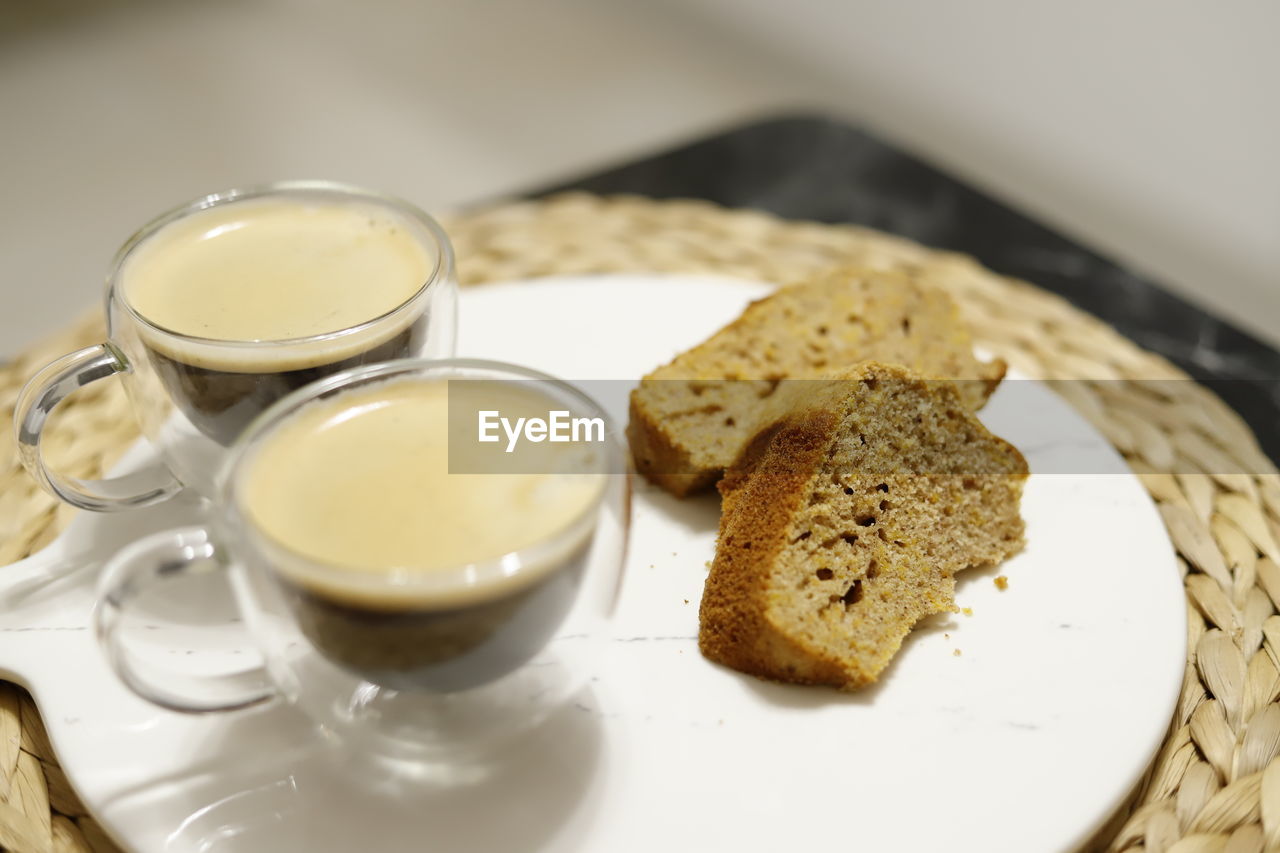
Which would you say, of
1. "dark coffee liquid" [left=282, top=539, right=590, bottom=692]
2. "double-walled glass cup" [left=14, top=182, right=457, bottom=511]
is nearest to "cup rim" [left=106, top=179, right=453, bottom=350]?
"double-walled glass cup" [left=14, top=182, right=457, bottom=511]

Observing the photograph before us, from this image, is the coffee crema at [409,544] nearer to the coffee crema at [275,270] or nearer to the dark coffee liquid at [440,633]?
the dark coffee liquid at [440,633]

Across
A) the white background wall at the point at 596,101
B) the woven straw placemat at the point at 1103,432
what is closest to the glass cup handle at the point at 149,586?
the woven straw placemat at the point at 1103,432

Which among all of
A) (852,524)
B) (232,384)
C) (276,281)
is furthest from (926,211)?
(232,384)

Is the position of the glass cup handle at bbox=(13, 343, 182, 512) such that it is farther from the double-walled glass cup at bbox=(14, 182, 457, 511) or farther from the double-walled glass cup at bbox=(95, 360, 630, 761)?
the double-walled glass cup at bbox=(95, 360, 630, 761)

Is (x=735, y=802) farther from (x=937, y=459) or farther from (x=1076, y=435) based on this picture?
(x=1076, y=435)

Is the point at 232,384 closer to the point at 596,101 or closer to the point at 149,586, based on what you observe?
the point at 149,586
